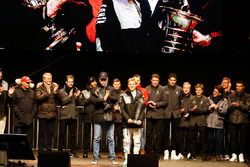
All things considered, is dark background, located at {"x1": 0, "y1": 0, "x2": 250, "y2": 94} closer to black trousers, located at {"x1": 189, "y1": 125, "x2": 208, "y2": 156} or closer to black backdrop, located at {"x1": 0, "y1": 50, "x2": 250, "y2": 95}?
black backdrop, located at {"x1": 0, "y1": 50, "x2": 250, "y2": 95}

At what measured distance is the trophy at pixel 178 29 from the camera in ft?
43.3

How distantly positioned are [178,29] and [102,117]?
3612 millimetres

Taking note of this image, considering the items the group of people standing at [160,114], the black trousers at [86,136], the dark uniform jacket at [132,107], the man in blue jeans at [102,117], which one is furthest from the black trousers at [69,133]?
the dark uniform jacket at [132,107]

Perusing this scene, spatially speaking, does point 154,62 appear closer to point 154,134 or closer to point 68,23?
point 68,23

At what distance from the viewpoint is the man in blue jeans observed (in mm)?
10891

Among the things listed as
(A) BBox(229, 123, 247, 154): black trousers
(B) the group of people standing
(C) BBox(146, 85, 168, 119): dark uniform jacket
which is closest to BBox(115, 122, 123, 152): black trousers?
(B) the group of people standing

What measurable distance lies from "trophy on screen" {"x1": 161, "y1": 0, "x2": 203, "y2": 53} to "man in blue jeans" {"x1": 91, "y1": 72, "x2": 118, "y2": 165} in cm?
274

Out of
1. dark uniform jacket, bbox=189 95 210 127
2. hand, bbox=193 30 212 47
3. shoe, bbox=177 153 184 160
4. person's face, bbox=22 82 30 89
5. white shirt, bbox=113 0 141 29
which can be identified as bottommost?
shoe, bbox=177 153 184 160

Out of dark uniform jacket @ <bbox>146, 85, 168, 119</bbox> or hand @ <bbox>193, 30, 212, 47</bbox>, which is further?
hand @ <bbox>193, 30, 212, 47</bbox>

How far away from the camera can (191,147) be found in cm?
1190

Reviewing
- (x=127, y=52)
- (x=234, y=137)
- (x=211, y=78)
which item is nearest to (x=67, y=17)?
(x=127, y=52)

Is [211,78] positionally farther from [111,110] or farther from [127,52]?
[111,110]

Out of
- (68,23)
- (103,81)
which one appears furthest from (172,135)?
(68,23)

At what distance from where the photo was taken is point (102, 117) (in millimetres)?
10898
